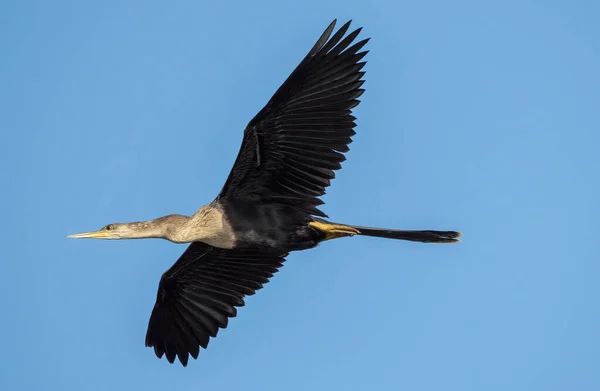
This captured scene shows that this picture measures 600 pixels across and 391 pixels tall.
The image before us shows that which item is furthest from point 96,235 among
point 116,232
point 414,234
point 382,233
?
point 414,234

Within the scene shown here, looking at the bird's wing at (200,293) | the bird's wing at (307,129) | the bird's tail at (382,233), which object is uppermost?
the bird's wing at (307,129)

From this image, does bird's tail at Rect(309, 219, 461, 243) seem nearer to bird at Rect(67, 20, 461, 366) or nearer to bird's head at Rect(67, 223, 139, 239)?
bird at Rect(67, 20, 461, 366)

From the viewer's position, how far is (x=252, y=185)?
1205 cm

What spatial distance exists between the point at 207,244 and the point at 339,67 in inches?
112

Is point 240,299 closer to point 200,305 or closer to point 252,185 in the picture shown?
point 200,305

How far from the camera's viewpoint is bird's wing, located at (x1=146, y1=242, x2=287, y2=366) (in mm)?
13148

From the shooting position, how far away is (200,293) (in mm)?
13375

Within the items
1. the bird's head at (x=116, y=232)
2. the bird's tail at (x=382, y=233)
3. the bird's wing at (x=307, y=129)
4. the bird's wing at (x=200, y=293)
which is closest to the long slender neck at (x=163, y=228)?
the bird's head at (x=116, y=232)

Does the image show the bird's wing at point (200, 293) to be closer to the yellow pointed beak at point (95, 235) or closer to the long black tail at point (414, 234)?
the yellow pointed beak at point (95, 235)

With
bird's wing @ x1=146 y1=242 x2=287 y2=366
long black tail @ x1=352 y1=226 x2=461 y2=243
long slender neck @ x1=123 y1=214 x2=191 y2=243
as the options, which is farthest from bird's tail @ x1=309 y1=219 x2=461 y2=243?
long slender neck @ x1=123 y1=214 x2=191 y2=243

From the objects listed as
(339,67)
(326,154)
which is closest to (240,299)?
(326,154)

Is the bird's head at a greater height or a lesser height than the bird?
lesser

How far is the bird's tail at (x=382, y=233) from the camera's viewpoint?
11711mm

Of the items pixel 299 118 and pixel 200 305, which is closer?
pixel 299 118
